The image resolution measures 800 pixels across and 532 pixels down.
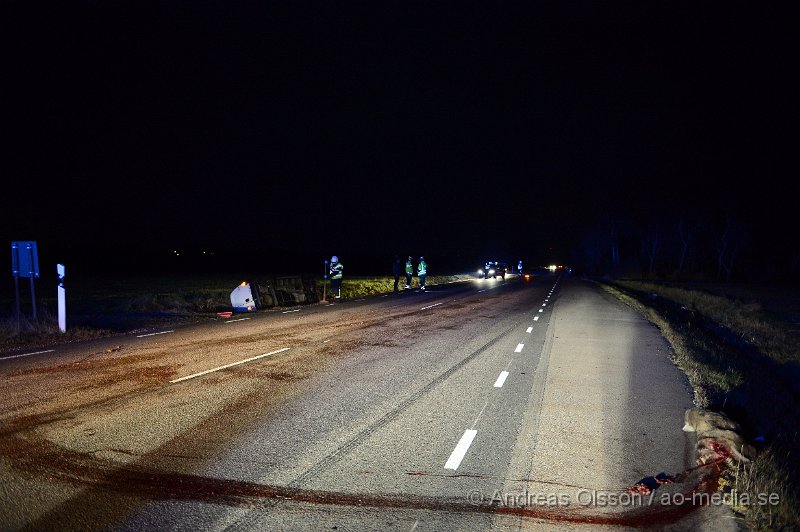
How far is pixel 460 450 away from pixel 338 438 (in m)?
1.29

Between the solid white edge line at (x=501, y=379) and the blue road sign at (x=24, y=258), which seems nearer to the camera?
the solid white edge line at (x=501, y=379)

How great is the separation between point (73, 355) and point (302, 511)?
8.33 metres

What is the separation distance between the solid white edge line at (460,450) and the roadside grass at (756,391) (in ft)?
7.25

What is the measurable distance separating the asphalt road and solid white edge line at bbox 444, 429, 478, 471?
2 cm

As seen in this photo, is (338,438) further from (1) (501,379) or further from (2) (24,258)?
(2) (24,258)

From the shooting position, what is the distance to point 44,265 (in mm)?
62562

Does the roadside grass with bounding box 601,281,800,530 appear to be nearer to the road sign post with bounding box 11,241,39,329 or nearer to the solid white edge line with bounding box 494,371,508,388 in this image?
the solid white edge line with bounding box 494,371,508,388

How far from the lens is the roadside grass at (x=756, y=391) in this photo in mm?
3896

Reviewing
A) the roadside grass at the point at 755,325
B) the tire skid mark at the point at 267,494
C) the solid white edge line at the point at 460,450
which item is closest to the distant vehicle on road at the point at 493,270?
the roadside grass at the point at 755,325

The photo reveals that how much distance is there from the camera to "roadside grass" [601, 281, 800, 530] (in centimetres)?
390

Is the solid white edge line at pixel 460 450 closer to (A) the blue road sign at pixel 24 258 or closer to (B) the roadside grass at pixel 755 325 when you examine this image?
(B) the roadside grass at pixel 755 325

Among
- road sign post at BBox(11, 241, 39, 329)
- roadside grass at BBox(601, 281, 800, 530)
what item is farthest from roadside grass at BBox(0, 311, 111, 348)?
roadside grass at BBox(601, 281, 800, 530)

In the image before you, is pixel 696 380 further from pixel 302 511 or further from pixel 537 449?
pixel 302 511

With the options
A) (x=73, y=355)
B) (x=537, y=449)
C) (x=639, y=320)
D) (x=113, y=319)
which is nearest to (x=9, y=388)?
(x=73, y=355)
